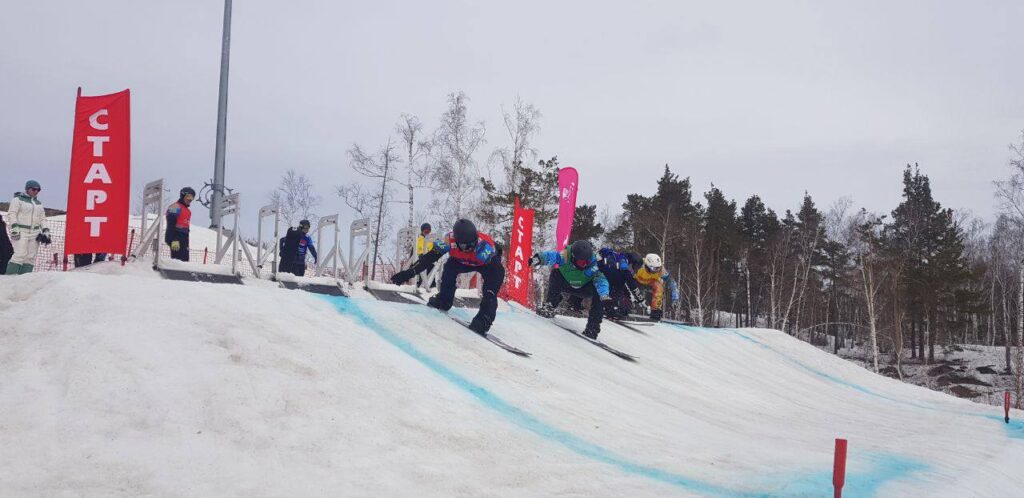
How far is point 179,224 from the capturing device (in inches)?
416

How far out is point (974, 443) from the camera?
A: 982 cm

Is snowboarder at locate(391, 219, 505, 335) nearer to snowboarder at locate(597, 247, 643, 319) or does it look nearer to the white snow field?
the white snow field

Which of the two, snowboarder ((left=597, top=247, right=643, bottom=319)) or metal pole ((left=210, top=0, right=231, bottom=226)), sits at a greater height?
metal pole ((left=210, top=0, right=231, bottom=226))

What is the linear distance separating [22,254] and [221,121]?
5.18m

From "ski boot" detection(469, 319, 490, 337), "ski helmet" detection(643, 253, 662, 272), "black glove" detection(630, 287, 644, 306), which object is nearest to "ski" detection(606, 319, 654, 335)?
"black glove" detection(630, 287, 644, 306)

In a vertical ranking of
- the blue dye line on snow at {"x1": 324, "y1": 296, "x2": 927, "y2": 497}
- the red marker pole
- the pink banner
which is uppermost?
the pink banner

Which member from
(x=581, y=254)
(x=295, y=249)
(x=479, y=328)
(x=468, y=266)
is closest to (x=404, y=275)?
(x=468, y=266)

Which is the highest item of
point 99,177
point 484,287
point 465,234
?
point 99,177

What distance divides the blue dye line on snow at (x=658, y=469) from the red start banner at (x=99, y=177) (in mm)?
3891

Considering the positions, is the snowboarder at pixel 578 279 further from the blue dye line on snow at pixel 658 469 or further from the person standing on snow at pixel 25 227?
the person standing on snow at pixel 25 227

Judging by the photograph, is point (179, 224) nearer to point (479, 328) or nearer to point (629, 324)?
point (479, 328)

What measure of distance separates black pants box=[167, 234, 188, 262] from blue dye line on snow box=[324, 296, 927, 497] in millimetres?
4200

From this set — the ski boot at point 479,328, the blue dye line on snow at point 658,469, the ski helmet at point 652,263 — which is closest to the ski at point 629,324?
the ski helmet at point 652,263

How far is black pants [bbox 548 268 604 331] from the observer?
42.1 feet
